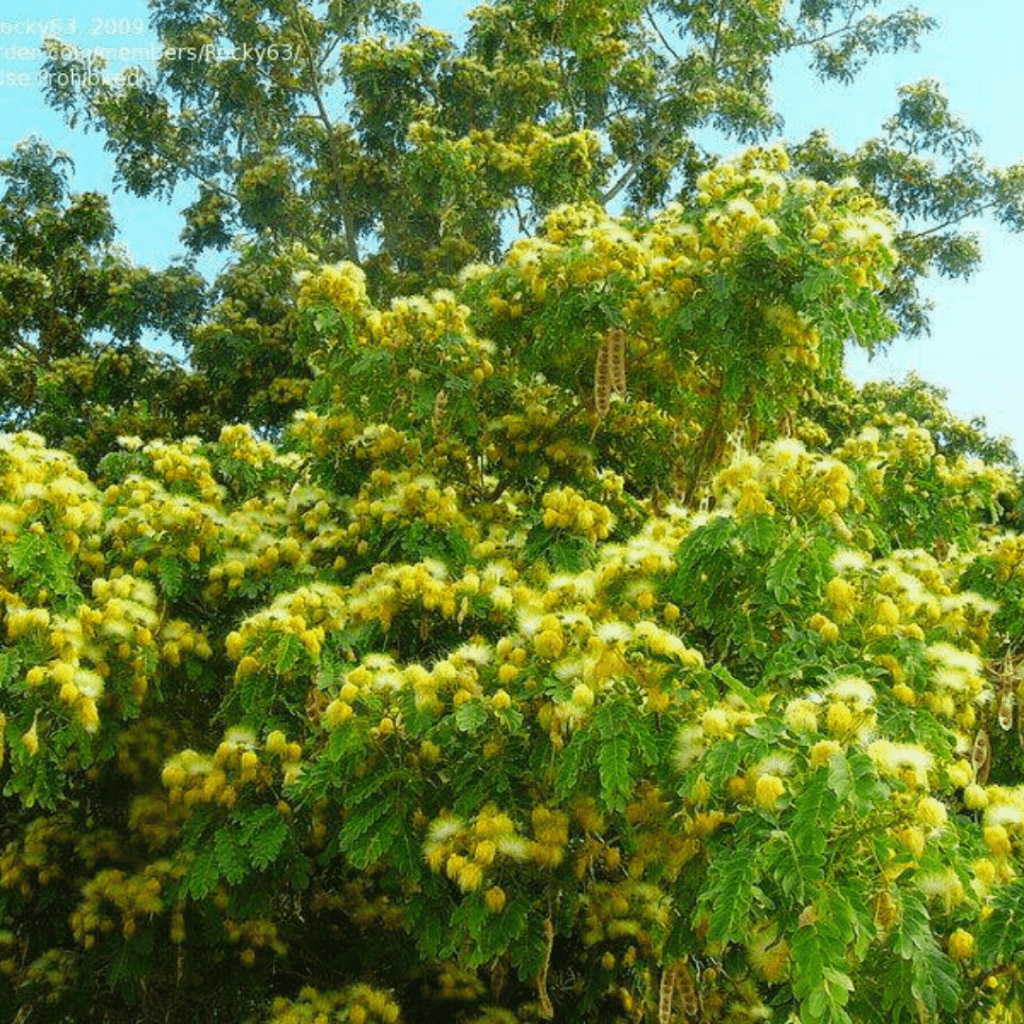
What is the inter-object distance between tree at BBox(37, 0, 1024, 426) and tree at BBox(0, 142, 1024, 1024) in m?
4.11

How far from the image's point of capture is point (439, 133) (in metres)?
9.73

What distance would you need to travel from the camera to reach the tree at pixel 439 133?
10141 mm

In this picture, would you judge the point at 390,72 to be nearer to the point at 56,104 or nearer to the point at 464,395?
the point at 56,104

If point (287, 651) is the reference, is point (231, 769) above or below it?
below

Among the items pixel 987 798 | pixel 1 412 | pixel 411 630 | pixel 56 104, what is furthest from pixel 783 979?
pixel 56 104

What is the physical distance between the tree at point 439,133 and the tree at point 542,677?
4114 millimetres

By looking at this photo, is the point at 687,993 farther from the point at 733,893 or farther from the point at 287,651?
the point at 287,651

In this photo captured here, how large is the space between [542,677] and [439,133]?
23.7ft

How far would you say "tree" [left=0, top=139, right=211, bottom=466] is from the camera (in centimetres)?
989

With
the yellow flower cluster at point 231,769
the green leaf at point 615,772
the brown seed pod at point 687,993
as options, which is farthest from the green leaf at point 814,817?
the yellow flower cluster at point 231,769

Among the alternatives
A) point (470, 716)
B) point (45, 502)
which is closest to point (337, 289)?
point (45, 502)

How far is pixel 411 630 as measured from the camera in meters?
4.59

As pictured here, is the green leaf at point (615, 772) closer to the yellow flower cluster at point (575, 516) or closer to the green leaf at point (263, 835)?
the green leaf at point (263, 835)

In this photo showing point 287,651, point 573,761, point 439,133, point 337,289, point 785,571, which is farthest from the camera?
point 439,133
